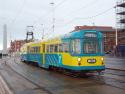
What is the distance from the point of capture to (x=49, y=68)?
1185 inches

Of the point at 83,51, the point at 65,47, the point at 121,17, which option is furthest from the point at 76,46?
the point at 121,17

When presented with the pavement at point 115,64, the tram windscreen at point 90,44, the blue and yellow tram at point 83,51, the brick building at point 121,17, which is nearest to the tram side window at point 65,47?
the blue and yellow tram at point 83,51

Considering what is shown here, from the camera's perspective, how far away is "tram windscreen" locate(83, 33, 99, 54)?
2166 cm

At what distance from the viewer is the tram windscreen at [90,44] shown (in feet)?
71.1

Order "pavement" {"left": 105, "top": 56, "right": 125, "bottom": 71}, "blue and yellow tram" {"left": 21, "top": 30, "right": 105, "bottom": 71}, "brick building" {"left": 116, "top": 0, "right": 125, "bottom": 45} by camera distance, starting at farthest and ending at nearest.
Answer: "brick building" {"left": 116, "top": 0, "right": 125, "bottom": 45} → "pavement" {"left": 105, "top": 56, "right": 125, "bottom": 71} → "blue and yellow tram" {"left": 21, "top": 30, "right": 105, "bottom": 71}

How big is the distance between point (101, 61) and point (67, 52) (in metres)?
2.35

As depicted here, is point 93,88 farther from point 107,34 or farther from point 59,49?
point 107,34

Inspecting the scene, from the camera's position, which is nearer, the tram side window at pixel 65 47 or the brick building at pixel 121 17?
the tram side window at pixel 65 47

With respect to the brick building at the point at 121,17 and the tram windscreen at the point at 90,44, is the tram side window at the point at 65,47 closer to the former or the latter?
the tram windscreen at the point at 90,44

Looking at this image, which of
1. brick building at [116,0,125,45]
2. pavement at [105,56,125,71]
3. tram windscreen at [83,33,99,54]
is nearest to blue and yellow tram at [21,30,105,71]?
tram windscreen at [83,33,99,54]

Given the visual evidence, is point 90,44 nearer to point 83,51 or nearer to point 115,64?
point 83,51

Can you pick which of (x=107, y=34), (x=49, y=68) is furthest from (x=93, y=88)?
(x=107, y=34)

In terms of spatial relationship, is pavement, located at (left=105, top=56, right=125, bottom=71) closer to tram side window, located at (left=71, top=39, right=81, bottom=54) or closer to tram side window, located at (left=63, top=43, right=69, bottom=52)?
tram side window, located at (left=63, top=43, right=69, bottom=52)

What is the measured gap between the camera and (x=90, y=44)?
21.9m
